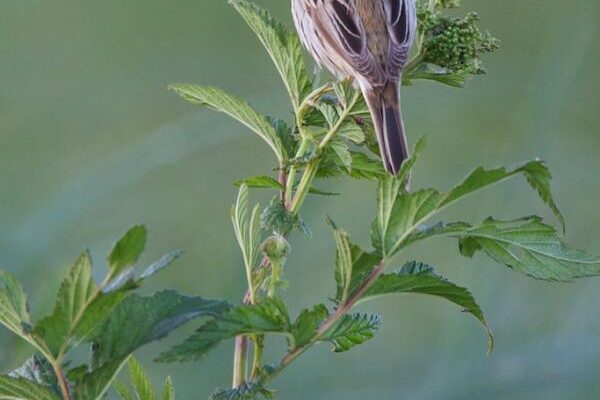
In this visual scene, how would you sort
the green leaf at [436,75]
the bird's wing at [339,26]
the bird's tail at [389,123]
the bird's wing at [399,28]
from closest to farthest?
the green leaf at [436,75] < the bird's tail at [389,123] < the bird's wing at [399,28] < the bird's wing at [339,26]

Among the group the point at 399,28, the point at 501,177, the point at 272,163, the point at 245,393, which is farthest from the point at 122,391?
the point at 272,163

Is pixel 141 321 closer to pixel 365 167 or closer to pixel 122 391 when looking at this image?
pixel 122 391

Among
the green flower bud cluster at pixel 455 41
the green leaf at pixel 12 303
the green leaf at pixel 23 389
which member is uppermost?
the green flower bud cluster at pixel 455 41

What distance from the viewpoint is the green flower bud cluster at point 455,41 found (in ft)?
3.94

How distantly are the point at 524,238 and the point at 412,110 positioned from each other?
13.0 ft

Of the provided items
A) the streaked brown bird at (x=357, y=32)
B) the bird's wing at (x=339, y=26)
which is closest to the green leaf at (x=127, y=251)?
the streaked brown bird at (x=357, y=32)

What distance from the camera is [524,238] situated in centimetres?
102

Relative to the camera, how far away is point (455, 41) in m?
1.20

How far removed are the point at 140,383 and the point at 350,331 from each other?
7.2 inches

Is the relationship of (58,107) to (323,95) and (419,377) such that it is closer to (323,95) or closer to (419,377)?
(419,377)

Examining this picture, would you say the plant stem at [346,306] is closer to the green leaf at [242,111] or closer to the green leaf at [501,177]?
the green leaf at [501,177]

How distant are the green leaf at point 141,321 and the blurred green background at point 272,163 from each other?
117 inches

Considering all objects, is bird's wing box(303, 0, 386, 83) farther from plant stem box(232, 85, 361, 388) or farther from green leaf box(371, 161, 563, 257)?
green leaf box(371, 161, 563, 257)

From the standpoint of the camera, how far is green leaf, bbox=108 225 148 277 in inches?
31.8
